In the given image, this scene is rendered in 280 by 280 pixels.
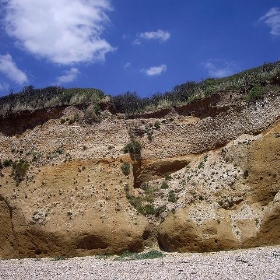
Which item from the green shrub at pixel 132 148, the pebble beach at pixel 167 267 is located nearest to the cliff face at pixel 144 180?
the green shrub at pixel 132 148

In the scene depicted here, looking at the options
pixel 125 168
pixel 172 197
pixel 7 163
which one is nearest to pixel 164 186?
pixel 172 197

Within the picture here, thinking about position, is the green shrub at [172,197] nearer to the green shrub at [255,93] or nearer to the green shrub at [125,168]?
the green shrub at [125,168]

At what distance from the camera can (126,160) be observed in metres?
26.7

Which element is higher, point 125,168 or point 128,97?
point 128,97

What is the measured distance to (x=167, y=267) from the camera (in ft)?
52.9

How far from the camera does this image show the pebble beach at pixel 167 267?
14.3 m

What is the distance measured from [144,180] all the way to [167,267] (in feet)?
36.8

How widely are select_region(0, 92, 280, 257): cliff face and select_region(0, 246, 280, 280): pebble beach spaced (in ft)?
5.14

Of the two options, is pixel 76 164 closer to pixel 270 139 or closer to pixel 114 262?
pixel 114 262

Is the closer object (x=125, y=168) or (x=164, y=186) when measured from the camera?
(x=164, y=186)

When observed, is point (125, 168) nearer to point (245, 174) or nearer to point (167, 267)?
point (245, 174)

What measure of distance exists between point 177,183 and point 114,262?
24.9ft

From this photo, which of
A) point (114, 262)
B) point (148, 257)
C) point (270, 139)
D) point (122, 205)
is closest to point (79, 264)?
point (114, 262)

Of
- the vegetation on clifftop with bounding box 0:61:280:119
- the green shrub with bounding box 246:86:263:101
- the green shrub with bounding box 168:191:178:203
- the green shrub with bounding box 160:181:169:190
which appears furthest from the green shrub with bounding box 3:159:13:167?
the green shrub with bounding box 246:86:263:101
